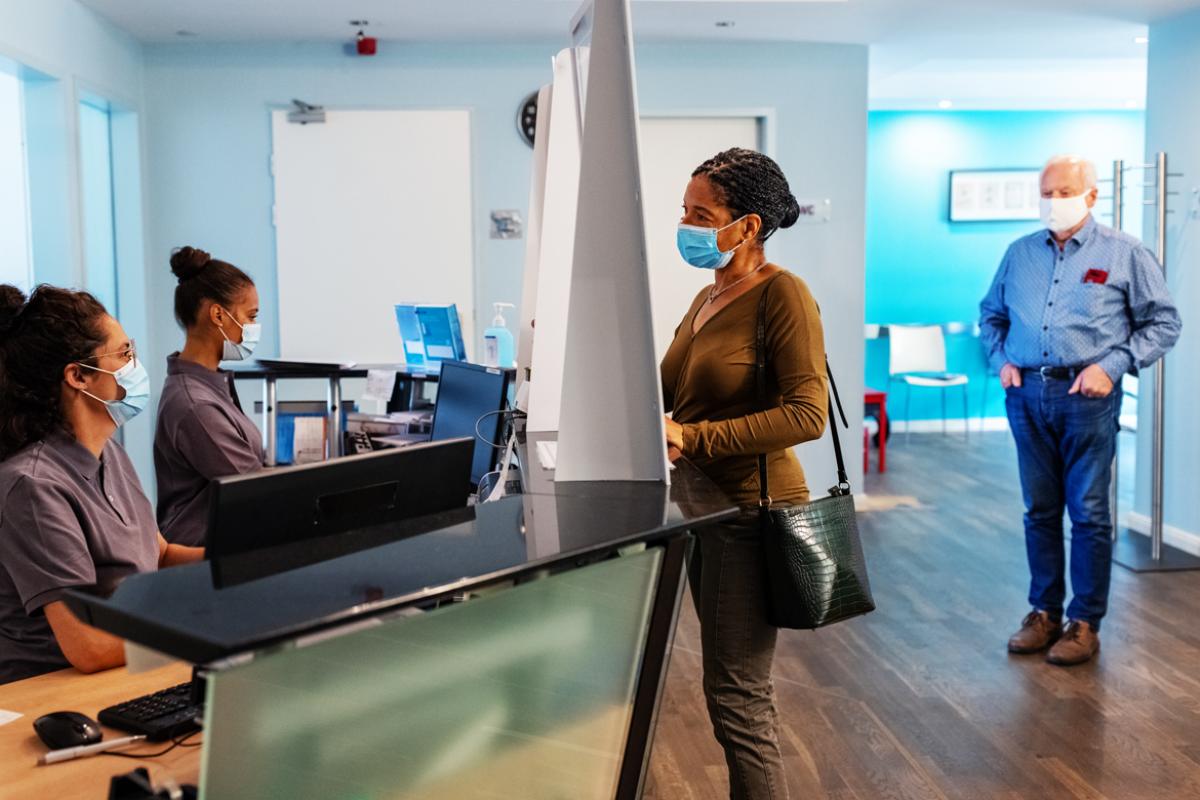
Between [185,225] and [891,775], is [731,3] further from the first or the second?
[891,775]

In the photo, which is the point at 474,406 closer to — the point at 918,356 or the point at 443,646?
the point at 443,646

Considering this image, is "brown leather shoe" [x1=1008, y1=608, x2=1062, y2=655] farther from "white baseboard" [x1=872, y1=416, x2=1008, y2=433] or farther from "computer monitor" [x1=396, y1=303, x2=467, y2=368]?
"white baseboard" [x1=872, y1=416, x2=1008, y2=433]

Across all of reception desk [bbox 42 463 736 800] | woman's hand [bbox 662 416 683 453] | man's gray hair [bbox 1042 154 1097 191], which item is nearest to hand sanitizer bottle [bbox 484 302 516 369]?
man's gray hair [bbox 1042 154 1097 191]

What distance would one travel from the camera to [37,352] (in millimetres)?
2199

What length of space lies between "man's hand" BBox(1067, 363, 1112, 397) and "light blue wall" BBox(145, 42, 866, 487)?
272 centimetres

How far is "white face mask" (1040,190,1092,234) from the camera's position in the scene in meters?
4.10

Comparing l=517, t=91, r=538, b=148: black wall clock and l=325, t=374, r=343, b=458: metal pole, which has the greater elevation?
l=517, t=91, r=538, b=148: black wall clock

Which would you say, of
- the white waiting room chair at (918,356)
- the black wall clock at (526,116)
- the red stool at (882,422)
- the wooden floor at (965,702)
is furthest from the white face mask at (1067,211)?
the white waiting room chair at (918,356)

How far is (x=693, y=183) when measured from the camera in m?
2.37

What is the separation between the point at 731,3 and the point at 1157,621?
3.23 meters

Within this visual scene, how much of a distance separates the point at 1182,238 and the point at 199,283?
15.2ft

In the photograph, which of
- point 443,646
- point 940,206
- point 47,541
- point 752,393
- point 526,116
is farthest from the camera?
point 940,206

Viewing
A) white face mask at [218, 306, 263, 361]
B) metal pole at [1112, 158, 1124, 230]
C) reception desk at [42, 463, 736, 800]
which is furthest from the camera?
metal pole at [1112, 158, 1124, 230]

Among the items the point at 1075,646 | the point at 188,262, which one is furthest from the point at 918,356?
the point at 188,262
